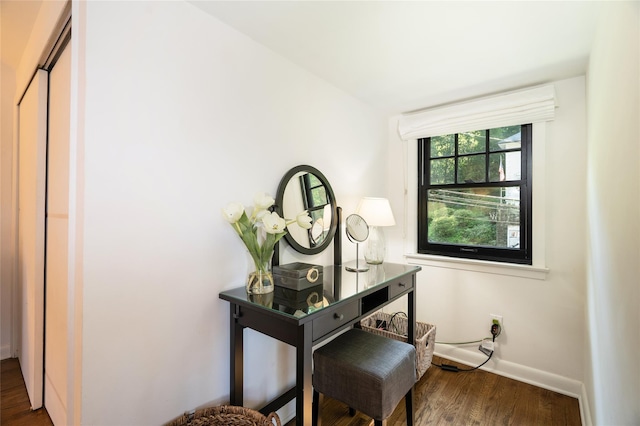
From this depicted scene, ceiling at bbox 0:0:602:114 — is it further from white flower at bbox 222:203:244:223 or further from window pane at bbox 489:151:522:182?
white flower at bbox 222:203:244:223

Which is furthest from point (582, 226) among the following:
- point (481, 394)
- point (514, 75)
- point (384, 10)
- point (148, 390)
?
point (148, 390)

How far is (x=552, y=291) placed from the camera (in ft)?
6.92

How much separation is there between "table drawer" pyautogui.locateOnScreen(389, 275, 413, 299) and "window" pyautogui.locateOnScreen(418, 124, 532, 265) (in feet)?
2.64

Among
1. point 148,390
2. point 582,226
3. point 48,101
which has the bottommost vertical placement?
point 148,390

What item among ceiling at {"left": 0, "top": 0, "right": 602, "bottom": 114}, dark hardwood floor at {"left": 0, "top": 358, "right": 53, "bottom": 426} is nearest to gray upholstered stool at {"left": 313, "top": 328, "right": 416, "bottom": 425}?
dark hardwood floor at {"left": 0, "top": 358, "right": 53, "bottom": 426}

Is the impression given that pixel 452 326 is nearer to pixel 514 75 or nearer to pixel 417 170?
pixel 417 170

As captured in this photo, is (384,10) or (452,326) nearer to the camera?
(384,10)

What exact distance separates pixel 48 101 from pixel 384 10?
74.2 inches

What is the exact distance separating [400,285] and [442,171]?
4.16 feet

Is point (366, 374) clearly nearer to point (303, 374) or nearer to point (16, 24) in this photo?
point (303, 374)

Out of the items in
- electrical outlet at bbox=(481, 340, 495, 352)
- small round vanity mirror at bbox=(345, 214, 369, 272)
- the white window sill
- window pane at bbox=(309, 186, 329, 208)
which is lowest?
electrical outlet at bbox=(481, 340, 495, 352)

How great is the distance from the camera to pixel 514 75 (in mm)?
1999

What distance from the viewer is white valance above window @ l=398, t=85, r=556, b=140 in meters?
2.07

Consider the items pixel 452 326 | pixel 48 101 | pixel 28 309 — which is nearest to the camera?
pixel 48 101
